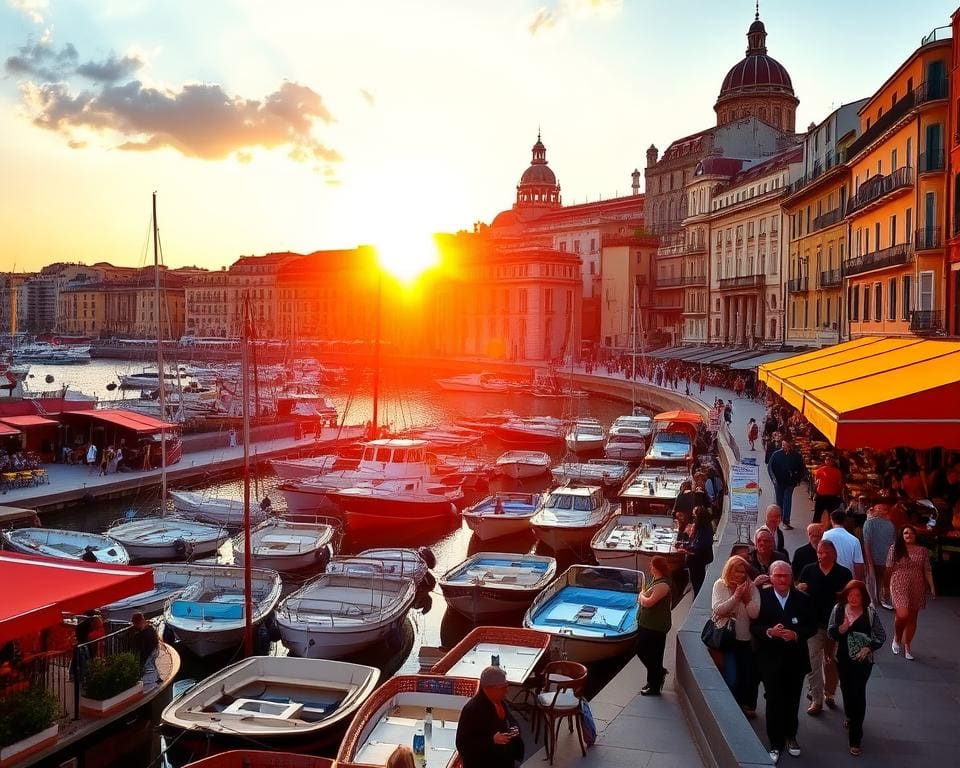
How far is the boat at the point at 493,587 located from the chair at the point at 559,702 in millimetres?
8302

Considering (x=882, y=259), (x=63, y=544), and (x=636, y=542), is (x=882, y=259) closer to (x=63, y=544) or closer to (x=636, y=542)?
(x=636, y=542)

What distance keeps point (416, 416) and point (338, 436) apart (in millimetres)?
20932

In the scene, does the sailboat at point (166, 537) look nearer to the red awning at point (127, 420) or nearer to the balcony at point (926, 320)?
the red awning at point (127, 420)

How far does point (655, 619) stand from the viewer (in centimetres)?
1045

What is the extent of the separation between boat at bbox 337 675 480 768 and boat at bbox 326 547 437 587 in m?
8.91

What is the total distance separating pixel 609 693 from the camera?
1152cm

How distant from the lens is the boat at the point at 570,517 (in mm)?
26062

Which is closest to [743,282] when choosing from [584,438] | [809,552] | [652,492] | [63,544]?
[584,438]

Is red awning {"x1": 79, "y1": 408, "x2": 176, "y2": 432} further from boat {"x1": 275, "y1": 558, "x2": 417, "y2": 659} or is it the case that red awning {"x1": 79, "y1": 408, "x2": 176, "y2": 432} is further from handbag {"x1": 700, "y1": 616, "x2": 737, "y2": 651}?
handbag {"x1": 700, "y1": 616, "x2": 737, "y2": 651}

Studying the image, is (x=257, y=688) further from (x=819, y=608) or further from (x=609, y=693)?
(x=819, y=608)

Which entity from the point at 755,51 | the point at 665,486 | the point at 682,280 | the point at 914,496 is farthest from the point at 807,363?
the point at 755,51

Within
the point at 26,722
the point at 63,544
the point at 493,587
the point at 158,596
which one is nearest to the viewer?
the point at 26,722

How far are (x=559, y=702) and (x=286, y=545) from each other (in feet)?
54.9

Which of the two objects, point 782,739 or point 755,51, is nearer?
point 782,739
